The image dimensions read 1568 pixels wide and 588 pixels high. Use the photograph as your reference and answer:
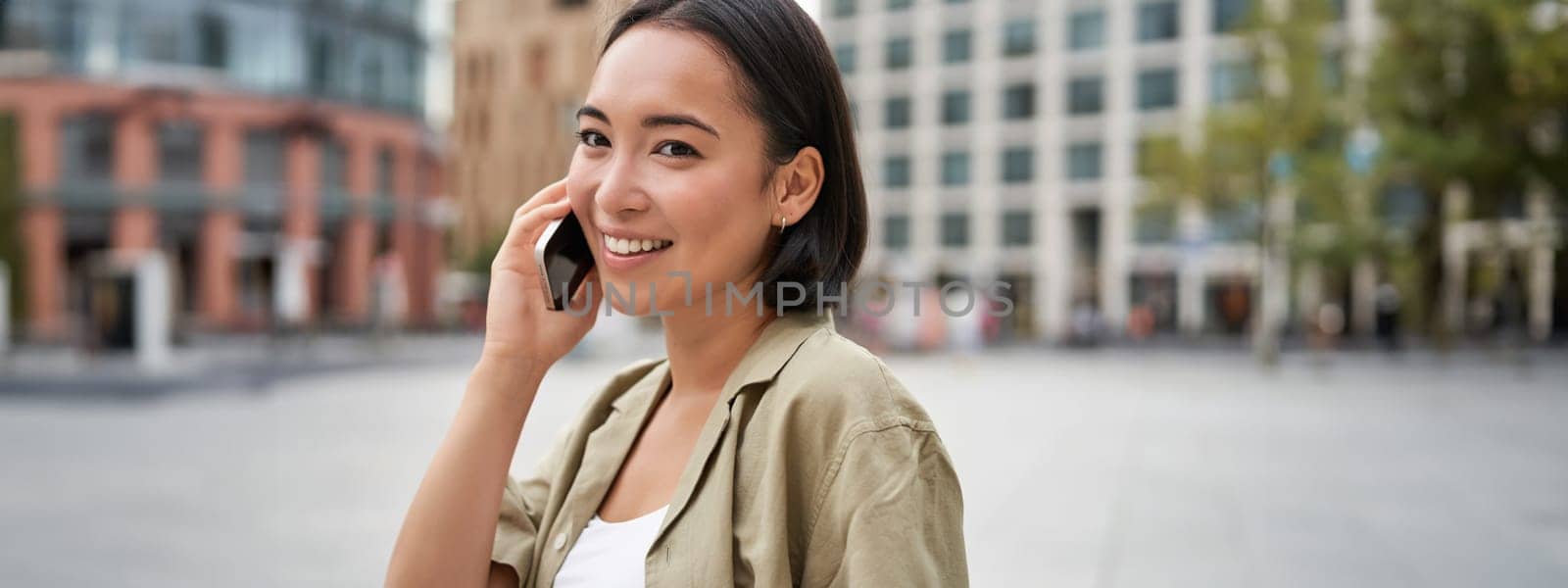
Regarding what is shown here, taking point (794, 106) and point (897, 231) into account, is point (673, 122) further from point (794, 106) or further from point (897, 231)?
point (897, 231)

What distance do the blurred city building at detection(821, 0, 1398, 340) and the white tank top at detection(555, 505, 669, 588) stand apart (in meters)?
48.5

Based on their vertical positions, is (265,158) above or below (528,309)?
above

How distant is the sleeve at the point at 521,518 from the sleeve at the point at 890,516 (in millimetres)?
529

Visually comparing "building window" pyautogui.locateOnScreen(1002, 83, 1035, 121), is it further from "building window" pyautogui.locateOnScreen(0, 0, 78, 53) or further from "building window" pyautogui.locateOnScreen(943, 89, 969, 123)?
"building window" pyautogui.locateOnScreen(0, 0, 78, 53)

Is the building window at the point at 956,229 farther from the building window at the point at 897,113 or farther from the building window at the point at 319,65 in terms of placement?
the building window at the point at 319,65

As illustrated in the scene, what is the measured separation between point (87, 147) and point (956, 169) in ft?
126

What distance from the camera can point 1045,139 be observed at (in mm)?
58938

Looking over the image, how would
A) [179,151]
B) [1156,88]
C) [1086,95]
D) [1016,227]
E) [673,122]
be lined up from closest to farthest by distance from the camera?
[673,122] → [179,151] → [1156,88] → [1086,95] → [1016,227]

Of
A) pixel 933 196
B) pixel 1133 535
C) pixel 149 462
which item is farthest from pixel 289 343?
pixel 933 196

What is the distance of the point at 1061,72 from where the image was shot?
58.2 meters

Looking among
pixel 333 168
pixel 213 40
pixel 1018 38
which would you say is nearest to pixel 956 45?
pixel 1018 38

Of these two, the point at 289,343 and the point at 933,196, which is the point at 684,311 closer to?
the point at 289,343

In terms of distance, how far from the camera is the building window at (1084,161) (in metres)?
57.4

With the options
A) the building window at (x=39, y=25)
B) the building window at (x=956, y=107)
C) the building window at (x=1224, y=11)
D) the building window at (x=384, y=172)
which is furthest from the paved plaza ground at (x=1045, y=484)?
the building window at (x=956, y=107)
